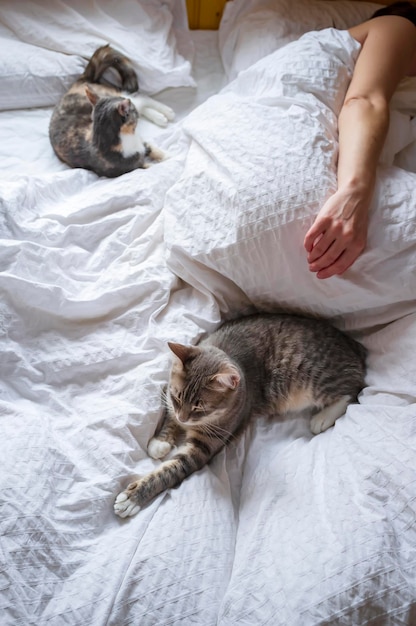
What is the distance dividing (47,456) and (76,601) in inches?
9.4

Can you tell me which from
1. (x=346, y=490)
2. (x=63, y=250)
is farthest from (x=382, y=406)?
(x=63, y=250)

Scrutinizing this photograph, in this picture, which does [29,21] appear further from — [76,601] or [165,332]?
[76,601]

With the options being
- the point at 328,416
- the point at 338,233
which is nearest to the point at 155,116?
the point at 338,233

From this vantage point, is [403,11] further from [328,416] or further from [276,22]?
[328,416]

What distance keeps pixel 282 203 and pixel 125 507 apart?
0.69 metres

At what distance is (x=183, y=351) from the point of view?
972mm

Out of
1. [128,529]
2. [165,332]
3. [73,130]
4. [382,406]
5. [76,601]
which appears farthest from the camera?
[73,130]

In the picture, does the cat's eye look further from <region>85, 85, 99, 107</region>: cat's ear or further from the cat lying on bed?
<region>85, 85, 99, 107</region>: cat's ear

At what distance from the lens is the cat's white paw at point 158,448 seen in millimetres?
986

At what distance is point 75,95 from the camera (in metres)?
1.53

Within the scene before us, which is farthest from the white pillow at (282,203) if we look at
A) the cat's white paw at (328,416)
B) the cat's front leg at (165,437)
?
the cat's front leg at (165,437)

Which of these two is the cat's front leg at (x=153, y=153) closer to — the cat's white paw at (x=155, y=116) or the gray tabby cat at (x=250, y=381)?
the cat's white paw at (x=155, y=116)

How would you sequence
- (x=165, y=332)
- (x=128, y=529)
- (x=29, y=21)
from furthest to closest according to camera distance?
(x=29, y=21) → (x=165, y=332) → (x=128, y=529)

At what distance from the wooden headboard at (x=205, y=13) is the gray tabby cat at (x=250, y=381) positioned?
1.38m
